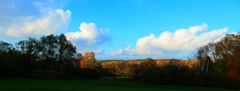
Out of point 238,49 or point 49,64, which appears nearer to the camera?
point 238,49

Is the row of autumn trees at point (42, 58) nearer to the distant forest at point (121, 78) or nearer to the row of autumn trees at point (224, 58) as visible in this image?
the distant forest at point (121, 78)

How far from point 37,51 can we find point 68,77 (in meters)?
10.6

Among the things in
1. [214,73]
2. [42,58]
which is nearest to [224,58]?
[214,73]

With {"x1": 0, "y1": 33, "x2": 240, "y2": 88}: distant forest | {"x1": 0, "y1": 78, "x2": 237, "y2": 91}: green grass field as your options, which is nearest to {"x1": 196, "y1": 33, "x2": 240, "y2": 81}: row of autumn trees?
{"x1": 0, "y1": 33, "x2": 240, "y2": 88}: distant forest

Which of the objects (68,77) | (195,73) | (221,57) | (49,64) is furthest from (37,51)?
(221,57)

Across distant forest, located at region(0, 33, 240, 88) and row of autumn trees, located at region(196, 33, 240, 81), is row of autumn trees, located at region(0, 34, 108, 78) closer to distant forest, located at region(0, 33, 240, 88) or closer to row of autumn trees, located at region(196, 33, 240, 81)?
distant forest, located at region(0, 33, 240, 88)

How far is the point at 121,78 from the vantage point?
9762 centimetres

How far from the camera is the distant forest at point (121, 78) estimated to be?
86.9 meters

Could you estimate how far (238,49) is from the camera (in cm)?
9244

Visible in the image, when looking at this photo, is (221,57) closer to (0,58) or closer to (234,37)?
(234,37)

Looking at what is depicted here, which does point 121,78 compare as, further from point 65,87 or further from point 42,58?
point 65,87

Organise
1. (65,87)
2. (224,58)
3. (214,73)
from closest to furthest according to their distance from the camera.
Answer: (65,87) → (214,73) → (224,58)

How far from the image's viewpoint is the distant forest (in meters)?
86.9

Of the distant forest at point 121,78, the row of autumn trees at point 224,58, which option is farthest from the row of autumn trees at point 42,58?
the row of autumn trees at point 224,58
